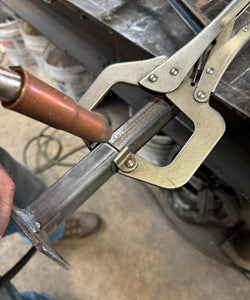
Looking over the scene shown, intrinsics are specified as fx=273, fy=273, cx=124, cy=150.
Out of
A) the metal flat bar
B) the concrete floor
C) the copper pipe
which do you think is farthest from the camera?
the concrete floor

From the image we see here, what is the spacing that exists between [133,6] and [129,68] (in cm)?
26

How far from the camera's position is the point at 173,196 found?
1079mm

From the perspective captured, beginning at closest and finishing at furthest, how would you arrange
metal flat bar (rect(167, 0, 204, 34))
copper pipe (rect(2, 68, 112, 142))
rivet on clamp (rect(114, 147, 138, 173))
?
1. copper pipe (rect(2, 68, 112, 142))
2. rivet on clamp (rect(114, 147, 138, 173))
3. metal flat bar (rect(167, 0, 204, 34))

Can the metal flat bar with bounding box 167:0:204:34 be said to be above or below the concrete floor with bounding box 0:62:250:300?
above

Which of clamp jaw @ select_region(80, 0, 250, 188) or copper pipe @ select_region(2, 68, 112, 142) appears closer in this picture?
copper pipe @ select_region(2, 68, 112, 142)

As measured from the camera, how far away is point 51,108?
27cm

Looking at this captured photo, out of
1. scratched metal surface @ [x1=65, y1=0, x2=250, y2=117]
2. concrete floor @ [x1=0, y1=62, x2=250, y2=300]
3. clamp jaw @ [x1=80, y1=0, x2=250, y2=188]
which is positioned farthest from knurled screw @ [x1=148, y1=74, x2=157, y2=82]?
concrete floor @ [x1=0, y1=62, x2=250, y2=300]

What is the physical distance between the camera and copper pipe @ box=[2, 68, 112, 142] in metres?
0.25

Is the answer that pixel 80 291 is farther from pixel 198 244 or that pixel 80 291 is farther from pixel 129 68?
pixel 129 68

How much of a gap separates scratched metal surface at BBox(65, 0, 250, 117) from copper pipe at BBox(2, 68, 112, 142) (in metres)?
0.29

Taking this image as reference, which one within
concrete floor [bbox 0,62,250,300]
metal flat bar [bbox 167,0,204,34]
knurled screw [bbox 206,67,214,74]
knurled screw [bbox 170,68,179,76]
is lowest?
concrete floor [bbox 0,62,250,300]

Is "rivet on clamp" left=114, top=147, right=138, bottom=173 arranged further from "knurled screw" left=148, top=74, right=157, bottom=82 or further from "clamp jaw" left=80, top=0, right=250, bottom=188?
"knurled screw" left=148, top=74, right=157, bottom=82

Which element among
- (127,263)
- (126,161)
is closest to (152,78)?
(126,161)

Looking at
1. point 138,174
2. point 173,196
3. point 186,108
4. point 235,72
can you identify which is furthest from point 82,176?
point 173,196
